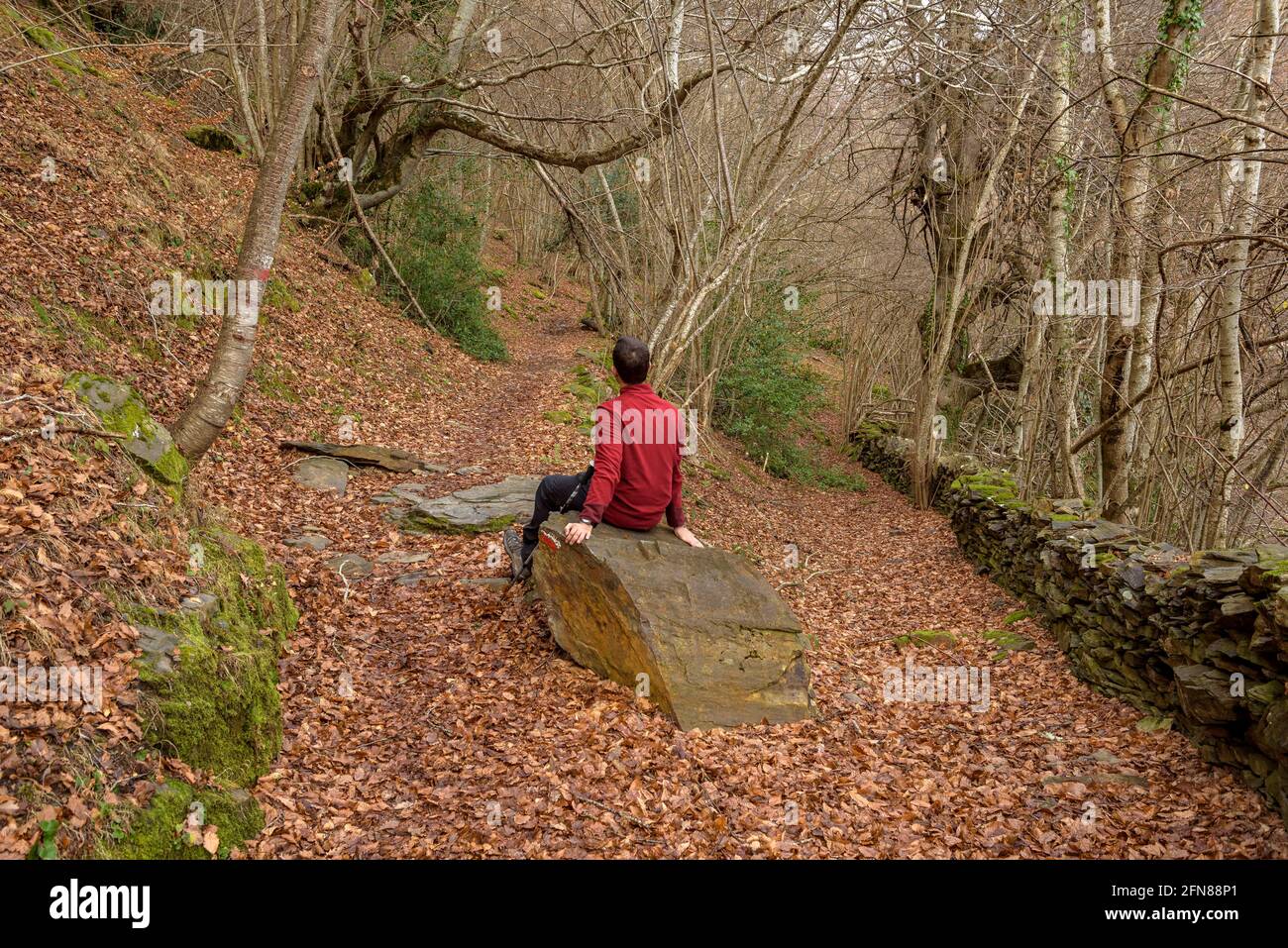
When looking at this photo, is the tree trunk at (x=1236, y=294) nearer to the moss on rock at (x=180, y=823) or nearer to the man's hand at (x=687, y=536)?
the man's hand at (x=687, y=536)

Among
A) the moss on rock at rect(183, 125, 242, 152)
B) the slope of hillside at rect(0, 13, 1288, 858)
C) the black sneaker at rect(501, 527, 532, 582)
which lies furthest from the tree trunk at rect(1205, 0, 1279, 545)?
the moss on rock at rect(183, 125, 242, 152)

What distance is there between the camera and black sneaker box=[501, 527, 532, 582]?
253 inches

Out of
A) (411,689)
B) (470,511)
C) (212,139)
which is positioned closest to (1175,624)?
(411,689)

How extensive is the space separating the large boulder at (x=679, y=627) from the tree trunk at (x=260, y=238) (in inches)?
109

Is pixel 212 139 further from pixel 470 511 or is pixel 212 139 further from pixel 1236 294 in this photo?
pixel 1236 294

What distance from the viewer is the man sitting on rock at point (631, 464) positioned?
493 centimetres

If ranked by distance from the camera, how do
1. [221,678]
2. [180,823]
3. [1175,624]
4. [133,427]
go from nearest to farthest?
[180,823], [221,678], [133,427], [1175,624]

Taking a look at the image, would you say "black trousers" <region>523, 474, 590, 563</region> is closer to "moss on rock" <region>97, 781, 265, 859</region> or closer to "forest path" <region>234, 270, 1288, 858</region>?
"forest path" <region>234, 270, 1288, 858</region>

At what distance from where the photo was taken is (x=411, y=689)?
5.14 m

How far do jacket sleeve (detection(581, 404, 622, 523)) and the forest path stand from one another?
1181mm

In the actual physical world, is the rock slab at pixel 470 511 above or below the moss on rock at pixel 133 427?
below

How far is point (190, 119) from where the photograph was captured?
14109 mm

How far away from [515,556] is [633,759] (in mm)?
2565

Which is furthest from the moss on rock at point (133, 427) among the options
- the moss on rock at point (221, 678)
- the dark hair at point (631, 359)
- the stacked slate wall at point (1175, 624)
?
the stacked slate wall at point (1175, 624)
